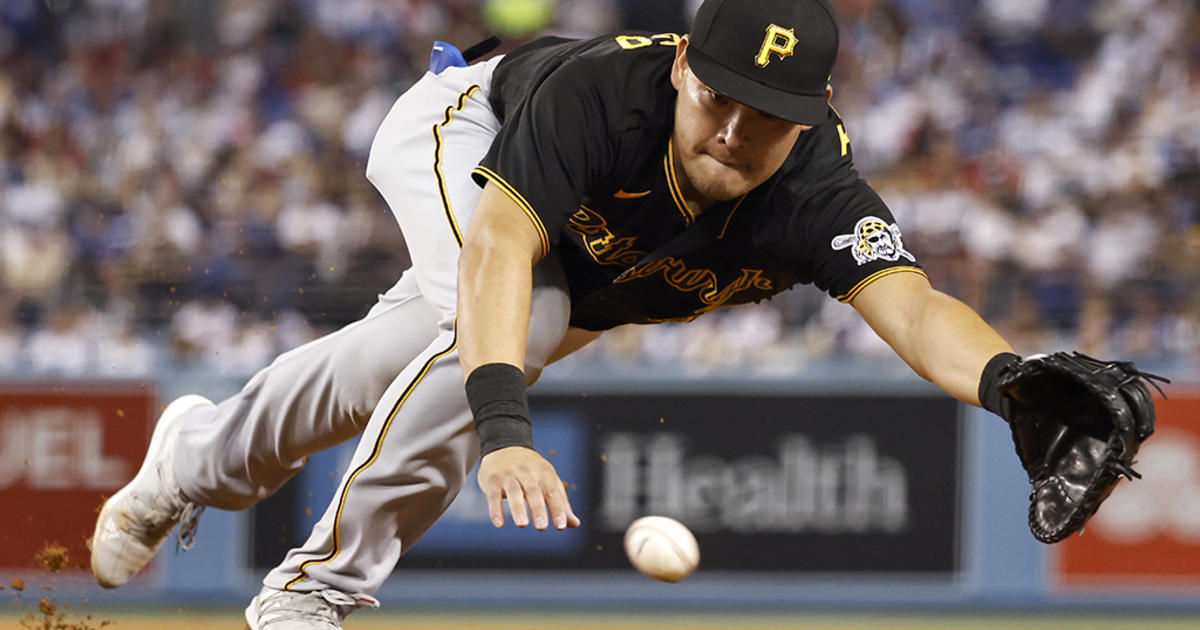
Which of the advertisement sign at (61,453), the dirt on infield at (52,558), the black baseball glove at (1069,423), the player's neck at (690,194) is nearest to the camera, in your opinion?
the black baseball glove at (1069,423)

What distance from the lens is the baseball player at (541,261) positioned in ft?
10.0

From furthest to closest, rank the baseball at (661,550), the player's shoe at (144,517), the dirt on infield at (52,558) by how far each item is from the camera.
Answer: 1. the dirt on infield at (52,558)
2. the player's shoe at (144,517)
3. the baseball at (661,550)

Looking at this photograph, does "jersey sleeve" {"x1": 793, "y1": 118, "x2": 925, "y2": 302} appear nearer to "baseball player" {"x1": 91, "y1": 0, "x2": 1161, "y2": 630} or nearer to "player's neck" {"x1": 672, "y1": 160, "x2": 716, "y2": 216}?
"baseball player" {"x1": 91, "y1": 0, "x2": 1161, "y2": 630}

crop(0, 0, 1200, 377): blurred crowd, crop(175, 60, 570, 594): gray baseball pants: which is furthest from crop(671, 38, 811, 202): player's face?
crop(0, 0, 1200, 377): blurred crowd

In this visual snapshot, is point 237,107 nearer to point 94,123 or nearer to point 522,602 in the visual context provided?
point 94,123

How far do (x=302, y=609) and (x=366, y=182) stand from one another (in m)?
6.62

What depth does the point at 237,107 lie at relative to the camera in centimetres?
1135

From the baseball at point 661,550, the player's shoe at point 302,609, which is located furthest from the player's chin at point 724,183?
the player's shoe at point 302,609

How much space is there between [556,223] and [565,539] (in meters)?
5.54

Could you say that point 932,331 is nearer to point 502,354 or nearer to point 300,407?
point 502,354

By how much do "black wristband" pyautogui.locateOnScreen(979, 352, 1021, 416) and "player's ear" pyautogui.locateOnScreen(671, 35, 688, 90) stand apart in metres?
0.99

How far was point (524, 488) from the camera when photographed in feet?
8.63

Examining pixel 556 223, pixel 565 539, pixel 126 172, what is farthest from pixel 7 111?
pixel 556 223

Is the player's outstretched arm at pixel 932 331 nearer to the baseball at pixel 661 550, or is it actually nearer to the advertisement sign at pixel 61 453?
the baseball at pixel 661 550
